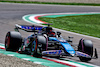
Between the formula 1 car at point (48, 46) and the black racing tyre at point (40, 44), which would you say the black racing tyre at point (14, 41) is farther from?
the black racing tyre at point (40, 44)

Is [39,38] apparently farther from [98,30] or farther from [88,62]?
[98,30]

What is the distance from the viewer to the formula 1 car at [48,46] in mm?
9734

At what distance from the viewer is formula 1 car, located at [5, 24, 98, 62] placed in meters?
9.73

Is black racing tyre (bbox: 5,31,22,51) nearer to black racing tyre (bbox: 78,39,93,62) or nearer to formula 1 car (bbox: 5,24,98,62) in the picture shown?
formula 1 car (bbox: 5,24,98,62)

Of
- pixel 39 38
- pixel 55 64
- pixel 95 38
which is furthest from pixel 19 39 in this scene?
pixel 95 38

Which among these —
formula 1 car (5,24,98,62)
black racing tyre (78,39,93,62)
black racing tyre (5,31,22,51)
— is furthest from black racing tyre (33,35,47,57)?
black racing tyre (78,39,93,62)

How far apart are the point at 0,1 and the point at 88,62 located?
85.8ft

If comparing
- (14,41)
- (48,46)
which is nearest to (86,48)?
(48,46)

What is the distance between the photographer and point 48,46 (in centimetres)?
1059

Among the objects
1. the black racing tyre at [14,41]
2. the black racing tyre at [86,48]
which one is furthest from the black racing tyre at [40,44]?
the black racing tyre at [86,48]

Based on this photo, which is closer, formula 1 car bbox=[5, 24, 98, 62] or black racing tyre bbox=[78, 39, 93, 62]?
formula 1 car bbox=[5, 24, 98, 62]

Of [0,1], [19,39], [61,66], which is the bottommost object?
[61,66]

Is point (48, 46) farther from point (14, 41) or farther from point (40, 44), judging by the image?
point (14, 41)

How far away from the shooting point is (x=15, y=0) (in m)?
37.1
